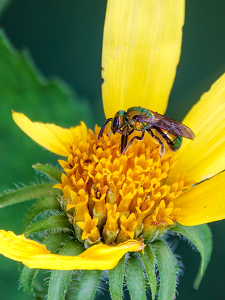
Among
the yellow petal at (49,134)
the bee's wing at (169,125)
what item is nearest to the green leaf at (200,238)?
the bee's wing at (169,125)

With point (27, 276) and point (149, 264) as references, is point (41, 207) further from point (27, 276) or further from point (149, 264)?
point (149, 264)

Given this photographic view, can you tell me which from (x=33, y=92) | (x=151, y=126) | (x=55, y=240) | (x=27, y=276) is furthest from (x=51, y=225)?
(x=33, y=92)

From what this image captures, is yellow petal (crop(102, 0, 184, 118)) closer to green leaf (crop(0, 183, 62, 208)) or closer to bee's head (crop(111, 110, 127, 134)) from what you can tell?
bee's head (crop(111, 110, 127, 134))

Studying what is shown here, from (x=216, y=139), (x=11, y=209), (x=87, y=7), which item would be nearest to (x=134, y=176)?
(x=216, y=139)

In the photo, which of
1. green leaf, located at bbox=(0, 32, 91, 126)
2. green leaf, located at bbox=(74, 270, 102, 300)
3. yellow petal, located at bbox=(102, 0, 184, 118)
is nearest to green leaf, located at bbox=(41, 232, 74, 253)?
green leaf, located at bbox=(74, 270, 102, 300)

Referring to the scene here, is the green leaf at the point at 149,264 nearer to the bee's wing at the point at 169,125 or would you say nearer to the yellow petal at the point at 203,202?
the yellow petal at the point at 203,202

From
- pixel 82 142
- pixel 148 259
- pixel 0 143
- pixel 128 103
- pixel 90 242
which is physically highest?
pixel 0 143

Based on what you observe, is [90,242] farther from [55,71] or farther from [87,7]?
[87,7]
